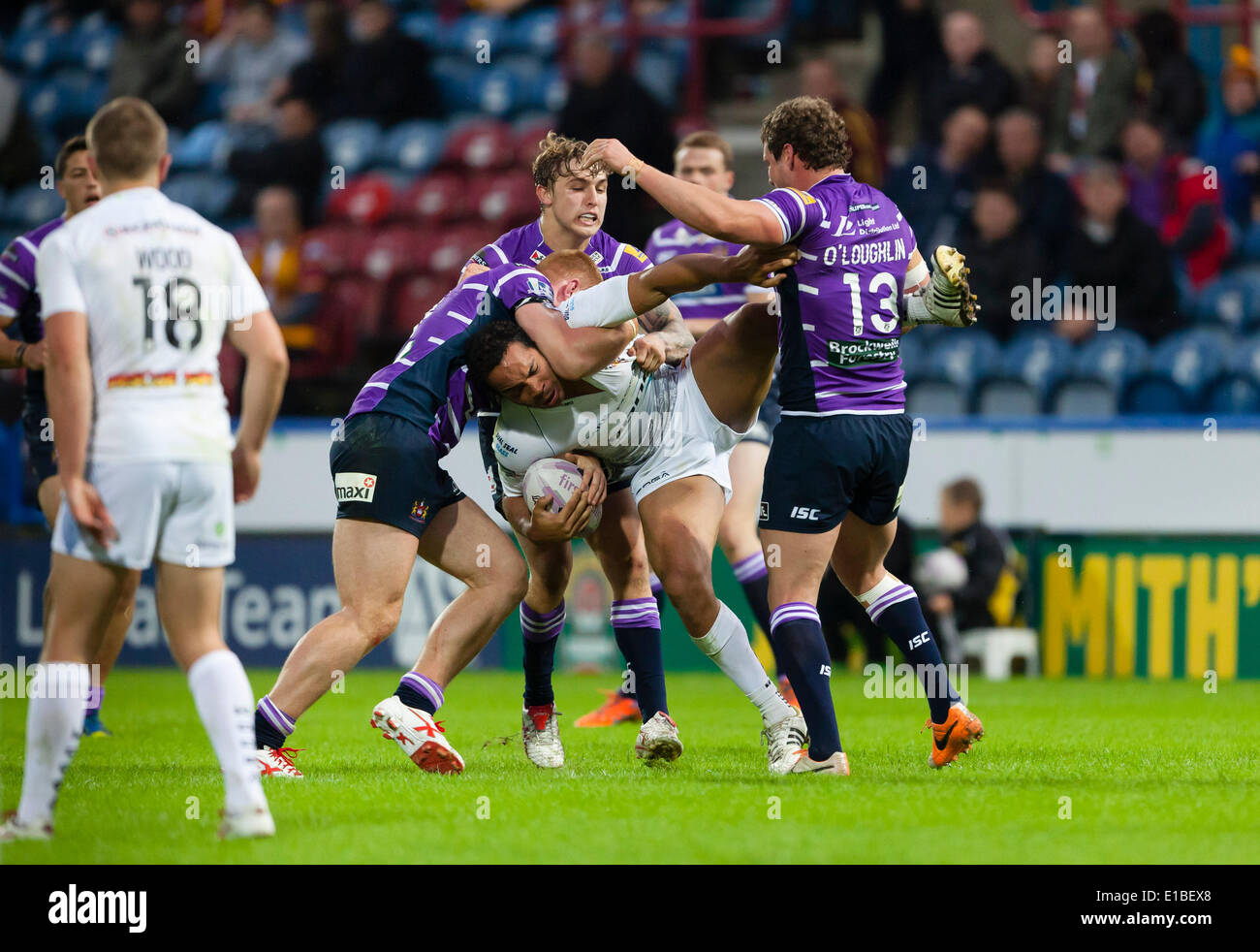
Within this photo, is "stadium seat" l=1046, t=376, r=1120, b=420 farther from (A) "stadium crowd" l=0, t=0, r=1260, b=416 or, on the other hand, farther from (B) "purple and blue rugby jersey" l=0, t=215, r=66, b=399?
(B) "purple and blue rugby jersey" l=0, t=215, r=66, b=399

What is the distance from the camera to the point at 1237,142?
1373cm

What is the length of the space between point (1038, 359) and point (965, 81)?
289cm

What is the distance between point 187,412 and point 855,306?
249cm

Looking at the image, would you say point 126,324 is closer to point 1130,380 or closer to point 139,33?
point 1130,380

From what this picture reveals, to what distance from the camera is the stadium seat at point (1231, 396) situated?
11898mm

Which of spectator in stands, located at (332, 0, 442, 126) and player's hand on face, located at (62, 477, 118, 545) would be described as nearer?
player's hand on face, located at (62, 477, 118, 545)

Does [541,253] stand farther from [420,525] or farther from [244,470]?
[244,470]

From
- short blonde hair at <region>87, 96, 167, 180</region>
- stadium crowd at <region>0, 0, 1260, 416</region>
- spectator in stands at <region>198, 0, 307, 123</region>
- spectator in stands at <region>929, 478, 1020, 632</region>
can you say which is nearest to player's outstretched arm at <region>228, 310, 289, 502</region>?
short blonde hair at <region>87, 96, 167, 180</region>

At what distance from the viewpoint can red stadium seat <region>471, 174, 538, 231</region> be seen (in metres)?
14.1

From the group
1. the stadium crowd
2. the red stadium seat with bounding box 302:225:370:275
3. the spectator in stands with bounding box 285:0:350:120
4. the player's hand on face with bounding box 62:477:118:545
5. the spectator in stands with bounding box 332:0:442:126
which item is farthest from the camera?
the spectator in stands with bounding box 285:0:350:120

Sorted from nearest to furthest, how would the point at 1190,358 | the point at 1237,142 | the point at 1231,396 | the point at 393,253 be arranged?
the point at 1231,396 → the point at 1190,358 → the point at 1237,142 → the point at 393,253

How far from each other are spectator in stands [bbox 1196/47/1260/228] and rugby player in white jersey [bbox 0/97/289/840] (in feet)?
36.2

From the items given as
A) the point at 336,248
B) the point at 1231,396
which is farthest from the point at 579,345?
the point at 336,248

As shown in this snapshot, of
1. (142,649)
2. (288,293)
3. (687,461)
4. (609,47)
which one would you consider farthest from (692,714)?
(609,47)
